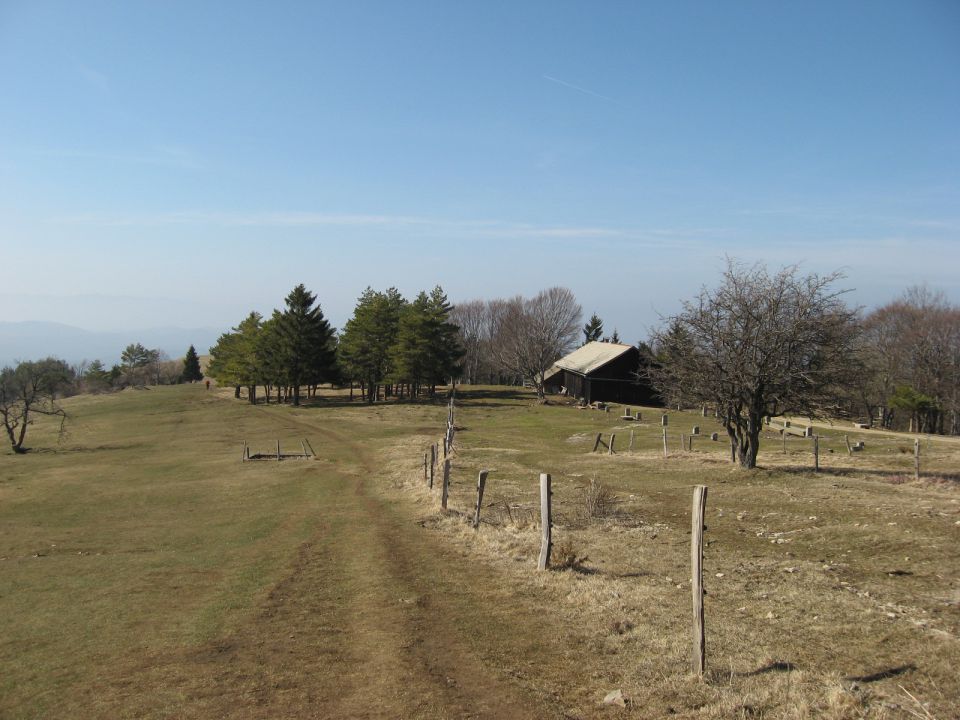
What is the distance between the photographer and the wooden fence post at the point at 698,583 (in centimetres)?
870

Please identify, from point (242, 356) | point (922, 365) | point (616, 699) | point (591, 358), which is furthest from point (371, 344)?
point (616, 699)

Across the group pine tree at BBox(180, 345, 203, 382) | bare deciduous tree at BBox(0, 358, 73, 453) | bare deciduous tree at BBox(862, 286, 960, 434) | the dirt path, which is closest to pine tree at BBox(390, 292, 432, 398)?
bare deciduous tree at BBox(0, 358, 73, 453)

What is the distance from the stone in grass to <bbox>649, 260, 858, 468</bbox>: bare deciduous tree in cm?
2005

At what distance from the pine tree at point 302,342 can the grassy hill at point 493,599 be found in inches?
1987

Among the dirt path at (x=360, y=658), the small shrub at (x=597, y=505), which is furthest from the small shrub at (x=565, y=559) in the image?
the small shrub at (x=597, y=505)

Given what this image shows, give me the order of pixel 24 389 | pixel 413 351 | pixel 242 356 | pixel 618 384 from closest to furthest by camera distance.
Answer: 1. pixel 24 389
2. pixel 618 384
3. pixel 413 351
4. pixel 242 356

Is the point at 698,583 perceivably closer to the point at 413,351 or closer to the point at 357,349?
the point at 413,351

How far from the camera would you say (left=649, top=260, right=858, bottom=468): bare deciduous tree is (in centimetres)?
2584

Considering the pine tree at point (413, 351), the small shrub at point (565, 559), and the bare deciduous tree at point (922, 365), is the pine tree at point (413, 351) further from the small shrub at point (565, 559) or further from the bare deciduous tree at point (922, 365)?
the small shrub at point (565, 559)

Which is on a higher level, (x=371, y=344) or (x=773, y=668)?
(x=371, y=344)

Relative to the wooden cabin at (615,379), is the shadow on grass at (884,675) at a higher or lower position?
lower

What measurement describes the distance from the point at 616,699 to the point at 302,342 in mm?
77903

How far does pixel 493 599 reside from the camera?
12992mm

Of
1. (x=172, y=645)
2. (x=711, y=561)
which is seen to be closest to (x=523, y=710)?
(x=172, y=645)
